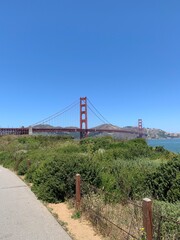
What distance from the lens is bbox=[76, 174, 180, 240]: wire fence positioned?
444 centimetres

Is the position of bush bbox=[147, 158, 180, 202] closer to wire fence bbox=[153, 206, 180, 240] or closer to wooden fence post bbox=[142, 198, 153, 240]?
wire fence bbox=[153, 206, 180, 240]

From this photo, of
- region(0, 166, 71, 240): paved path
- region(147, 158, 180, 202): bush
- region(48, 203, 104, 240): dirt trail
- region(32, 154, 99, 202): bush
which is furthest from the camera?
region(32, 154, 99, 202): bush

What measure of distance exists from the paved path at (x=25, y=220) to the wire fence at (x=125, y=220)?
832mm

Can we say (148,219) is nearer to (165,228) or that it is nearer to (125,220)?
(165,228)

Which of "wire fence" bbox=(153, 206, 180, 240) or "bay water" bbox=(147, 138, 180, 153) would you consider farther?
"bay water" bbox=(147, 138, 180, 153)

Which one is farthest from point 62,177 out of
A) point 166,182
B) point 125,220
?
point 125,220

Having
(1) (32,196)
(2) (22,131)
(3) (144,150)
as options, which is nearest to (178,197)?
(1) (32,196)

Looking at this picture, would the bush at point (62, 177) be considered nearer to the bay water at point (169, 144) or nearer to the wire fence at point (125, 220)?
the wire fence at point (125, 220)

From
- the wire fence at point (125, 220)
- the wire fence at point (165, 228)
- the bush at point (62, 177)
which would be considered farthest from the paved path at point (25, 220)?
the wire fence at point (165, 228)

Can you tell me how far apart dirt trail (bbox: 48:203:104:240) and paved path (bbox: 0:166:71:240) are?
224 mm

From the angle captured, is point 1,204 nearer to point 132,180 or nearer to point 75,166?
point 75,166

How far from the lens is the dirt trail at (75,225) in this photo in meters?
5.53

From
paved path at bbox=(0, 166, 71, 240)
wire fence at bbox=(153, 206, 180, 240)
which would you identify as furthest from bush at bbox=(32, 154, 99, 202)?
wire fence at bbox=(153, 206, 180, 240)

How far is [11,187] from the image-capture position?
35.6 ft
